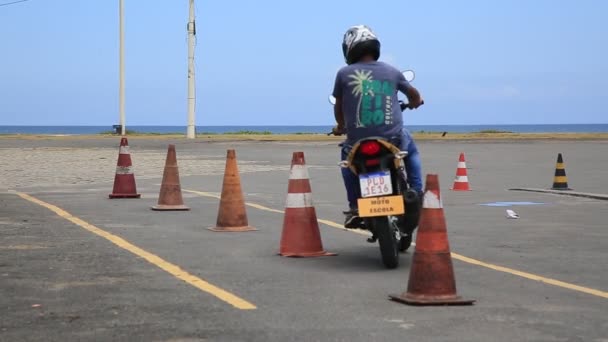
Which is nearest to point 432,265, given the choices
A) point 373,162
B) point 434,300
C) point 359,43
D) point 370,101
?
point 434,300

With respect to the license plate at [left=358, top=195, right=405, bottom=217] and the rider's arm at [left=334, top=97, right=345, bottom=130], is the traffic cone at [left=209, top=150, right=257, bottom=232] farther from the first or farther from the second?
the license plate at [left=358, top=195, right=405, bottom=217]

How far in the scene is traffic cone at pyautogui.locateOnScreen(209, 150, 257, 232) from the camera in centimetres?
1154

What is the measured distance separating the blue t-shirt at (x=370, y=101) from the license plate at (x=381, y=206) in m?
0.66

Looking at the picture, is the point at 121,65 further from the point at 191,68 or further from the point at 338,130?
the point at 338,130

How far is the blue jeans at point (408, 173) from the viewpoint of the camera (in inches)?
362

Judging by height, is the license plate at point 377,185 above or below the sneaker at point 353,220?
above

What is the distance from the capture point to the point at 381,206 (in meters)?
8.61

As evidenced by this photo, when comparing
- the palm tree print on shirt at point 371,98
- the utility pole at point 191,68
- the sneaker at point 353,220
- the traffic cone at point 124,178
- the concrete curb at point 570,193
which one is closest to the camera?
the palm tree print on shirt at point 371,98

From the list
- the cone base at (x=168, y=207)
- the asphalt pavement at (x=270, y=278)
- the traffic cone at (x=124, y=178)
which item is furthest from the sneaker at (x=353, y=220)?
the traffic cone at (x=124, y=178)

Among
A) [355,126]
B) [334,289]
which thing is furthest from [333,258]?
[334,289]

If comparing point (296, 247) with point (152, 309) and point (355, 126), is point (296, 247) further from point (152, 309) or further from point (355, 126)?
point (152, 309)

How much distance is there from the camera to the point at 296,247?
31.5 ft

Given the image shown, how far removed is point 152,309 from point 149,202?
8.97m

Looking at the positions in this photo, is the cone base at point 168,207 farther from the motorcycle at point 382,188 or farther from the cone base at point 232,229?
the motorcycle at point 382,188
